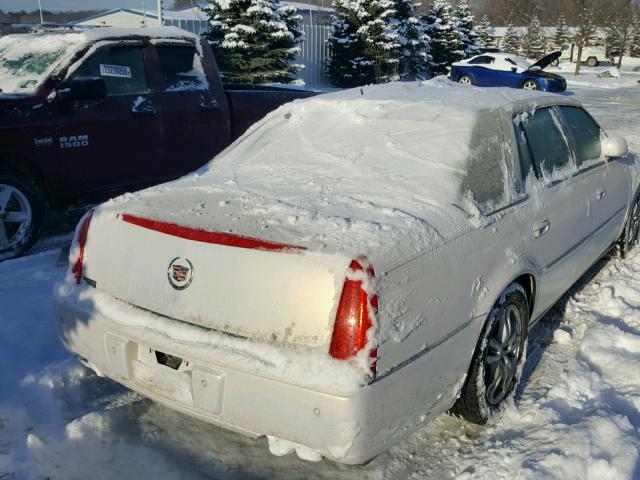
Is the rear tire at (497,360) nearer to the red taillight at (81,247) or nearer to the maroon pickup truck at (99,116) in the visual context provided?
the red taillight at (81,247)

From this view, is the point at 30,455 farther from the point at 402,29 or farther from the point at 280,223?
the point at 402,29

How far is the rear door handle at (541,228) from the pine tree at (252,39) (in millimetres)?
15693

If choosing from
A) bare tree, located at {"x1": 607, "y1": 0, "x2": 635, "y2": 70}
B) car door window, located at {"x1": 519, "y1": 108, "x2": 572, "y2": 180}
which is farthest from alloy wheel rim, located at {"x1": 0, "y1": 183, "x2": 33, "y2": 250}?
bare tree, located at {"x1": 607, "y1": 0, "x2": 635, "y2": 70}

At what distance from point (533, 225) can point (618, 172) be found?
6.01 ft

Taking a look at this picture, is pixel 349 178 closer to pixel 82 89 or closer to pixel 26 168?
pixel 82 89

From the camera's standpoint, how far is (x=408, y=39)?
2720 cm

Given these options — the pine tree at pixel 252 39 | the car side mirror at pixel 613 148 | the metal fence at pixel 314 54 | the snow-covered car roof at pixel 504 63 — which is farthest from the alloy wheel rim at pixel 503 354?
the metal fence at pixel 314 54

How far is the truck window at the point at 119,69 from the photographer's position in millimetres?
5441

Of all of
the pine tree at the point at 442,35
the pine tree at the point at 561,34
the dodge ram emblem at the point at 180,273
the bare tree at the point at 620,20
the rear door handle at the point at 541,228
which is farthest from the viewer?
the pine tree at the point at 561,34

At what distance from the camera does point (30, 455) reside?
8.46ft

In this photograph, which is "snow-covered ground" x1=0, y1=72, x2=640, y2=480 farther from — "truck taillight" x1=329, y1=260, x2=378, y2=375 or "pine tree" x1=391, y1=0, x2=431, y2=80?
"pine tree" x1=391, y1=0, x2=431, y2=80

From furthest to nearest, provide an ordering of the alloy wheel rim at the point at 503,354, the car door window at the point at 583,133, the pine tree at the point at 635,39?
the pine tree at the point at 635,39 → the car door window at the point at 583,133 → the alloy wheel rim at the point at 503,354

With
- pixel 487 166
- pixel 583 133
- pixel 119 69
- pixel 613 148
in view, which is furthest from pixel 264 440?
pixel 119 69

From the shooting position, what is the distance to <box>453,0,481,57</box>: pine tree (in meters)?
34.2
